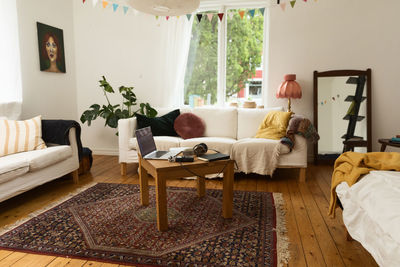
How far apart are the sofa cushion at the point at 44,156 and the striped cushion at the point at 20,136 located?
3.6 inches

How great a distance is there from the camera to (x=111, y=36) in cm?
456

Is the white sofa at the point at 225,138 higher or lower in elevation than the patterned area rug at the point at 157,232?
higher

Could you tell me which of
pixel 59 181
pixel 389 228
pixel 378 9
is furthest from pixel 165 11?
pixel 378 9

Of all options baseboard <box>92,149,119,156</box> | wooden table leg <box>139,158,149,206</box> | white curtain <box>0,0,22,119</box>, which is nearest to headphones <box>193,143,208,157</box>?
wooden table leg <box>139,158,149,206</box>

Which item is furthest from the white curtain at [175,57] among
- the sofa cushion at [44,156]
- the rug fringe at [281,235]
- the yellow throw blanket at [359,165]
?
the yellow throw blanket at [359,165]

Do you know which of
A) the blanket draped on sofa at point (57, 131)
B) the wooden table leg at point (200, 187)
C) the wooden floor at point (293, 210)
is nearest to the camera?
the wooden floor at point (293, 210)

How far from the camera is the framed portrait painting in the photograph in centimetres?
392

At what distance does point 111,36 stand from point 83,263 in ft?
12.2

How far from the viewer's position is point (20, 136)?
2.89 meters

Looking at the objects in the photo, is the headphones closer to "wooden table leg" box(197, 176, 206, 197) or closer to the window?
"wooden table leg" box(197, 176, 206, 197)

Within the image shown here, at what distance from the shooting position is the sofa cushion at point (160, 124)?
366cm

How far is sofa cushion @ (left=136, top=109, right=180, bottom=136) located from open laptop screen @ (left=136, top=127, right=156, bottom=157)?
1131 mm

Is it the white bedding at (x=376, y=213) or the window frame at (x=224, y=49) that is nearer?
the white bedding at (x=376, y=213)

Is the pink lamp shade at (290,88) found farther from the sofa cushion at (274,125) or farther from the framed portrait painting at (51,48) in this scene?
the framed portrait painting at (51,48)
